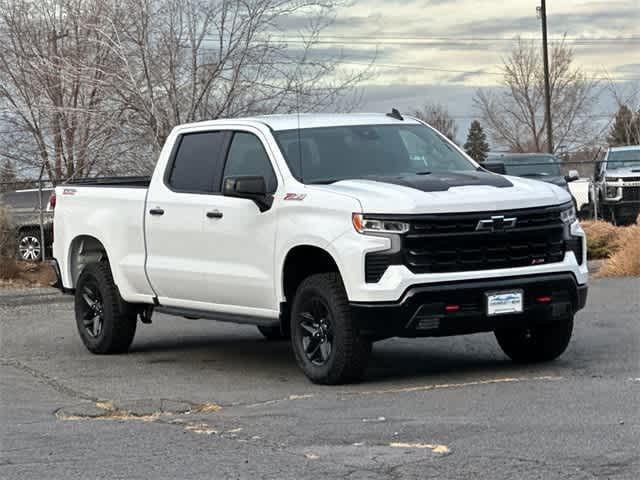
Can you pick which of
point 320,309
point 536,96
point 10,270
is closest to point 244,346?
point 320,309

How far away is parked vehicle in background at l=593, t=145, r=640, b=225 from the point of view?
29.3 m

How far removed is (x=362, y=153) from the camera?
35.0 feet

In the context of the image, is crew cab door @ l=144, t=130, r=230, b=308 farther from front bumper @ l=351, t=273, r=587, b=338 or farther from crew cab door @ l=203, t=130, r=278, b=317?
front bumper @ l=351, t=273, r=587, b=338

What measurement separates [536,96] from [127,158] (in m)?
46.7

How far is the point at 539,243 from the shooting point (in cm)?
970

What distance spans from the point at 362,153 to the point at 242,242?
1187mm

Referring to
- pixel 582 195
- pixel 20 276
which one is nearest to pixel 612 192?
pixel 582 195

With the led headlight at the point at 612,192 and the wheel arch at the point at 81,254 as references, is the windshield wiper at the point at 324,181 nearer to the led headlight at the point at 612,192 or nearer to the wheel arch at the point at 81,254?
the wheel arch at the point at 81,254

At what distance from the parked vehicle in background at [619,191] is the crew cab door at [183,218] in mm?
18748

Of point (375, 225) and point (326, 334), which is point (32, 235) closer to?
point (326, 334)

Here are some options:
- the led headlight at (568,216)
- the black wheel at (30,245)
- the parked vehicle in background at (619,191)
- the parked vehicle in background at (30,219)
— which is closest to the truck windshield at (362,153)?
the led headlight at (568,216)

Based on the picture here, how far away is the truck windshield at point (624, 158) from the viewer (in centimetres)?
3020

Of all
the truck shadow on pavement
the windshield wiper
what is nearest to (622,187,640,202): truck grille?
the truck shadow on pavement

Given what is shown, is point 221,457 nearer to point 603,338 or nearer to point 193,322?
point 603,338
